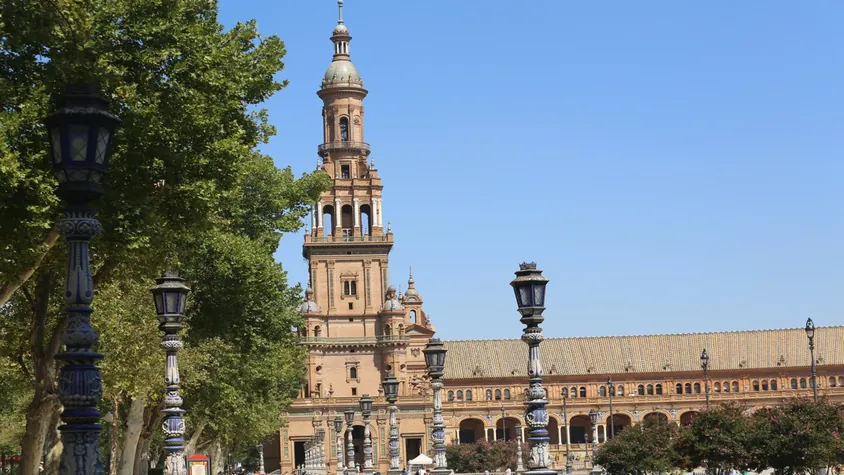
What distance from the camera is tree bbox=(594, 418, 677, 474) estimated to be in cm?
5459

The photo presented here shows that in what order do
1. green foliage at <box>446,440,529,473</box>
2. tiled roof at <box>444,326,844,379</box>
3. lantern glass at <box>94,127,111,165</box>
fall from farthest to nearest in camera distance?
tiled roof at <box>444,326,844,379</box> → green foliage at <box>446,440,529,473</box> → lantern glass at <box>94,127,111,165</box>

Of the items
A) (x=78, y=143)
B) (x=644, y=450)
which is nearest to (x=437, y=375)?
(x=644, y=450)

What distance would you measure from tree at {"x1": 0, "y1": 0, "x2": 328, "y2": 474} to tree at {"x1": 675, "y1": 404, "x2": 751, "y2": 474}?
26.1 meters

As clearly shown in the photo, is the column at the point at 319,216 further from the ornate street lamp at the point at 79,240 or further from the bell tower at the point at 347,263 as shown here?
the ornate street lamp at the point at 79,240

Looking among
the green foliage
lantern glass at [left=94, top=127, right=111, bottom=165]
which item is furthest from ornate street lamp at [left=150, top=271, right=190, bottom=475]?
the green foliage

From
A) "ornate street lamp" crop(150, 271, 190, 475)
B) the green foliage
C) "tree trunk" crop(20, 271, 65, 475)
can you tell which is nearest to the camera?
"ornate street lamp" crop(150, 271, 190, 475)

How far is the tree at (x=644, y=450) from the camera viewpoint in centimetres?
5459

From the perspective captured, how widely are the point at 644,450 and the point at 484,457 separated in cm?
4727

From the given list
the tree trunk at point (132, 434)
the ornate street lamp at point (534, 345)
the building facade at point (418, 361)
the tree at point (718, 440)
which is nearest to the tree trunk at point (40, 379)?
the ornate street lamp at point (534, 345)

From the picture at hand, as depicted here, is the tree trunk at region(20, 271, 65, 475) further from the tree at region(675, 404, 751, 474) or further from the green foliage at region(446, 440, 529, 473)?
the green foliage at region(446, 440, 529, 473)

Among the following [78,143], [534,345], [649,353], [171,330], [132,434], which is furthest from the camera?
[649,353]

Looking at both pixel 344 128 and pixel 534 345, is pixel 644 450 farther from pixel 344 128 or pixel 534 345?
pixel 344 128

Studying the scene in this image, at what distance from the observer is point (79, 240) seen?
14.2 meters

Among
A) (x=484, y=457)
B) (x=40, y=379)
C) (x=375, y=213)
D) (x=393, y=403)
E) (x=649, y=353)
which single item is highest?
(x=375, y=213)
